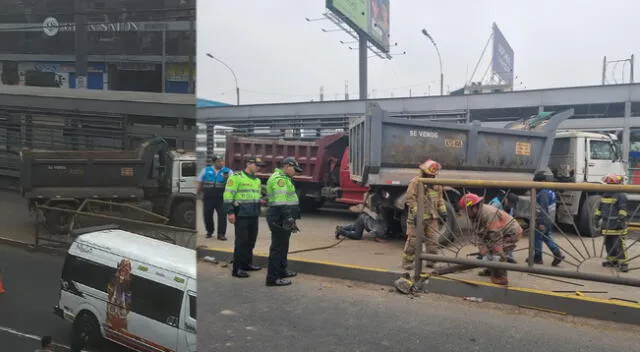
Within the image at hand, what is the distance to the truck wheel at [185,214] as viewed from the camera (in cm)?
88

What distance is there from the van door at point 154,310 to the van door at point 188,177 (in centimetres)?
15

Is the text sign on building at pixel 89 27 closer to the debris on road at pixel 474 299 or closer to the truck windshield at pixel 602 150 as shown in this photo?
the debris on road at pixel 474 299

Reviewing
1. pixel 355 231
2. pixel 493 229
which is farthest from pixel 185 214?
pixel 355 231

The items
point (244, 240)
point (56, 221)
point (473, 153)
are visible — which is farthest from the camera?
point (473, 153)

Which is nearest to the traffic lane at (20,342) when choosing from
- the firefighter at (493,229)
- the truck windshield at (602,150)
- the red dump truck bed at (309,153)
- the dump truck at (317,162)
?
the firefighter at (493,229)

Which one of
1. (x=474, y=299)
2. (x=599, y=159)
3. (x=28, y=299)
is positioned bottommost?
(x=474, y=299)

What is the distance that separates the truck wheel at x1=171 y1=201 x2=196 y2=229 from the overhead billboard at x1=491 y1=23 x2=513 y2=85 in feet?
3.68

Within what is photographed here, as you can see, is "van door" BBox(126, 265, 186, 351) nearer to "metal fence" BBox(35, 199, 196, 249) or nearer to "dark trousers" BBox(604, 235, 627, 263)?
"metal fence" BBox(35, 199, 196, 249)

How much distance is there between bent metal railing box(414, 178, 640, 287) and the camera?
355 centimetres

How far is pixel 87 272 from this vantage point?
31.2 inches

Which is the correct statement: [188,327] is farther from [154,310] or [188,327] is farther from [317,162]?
[317,162]

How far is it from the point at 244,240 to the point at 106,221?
3.73m

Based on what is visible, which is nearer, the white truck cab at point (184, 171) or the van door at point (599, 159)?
the white truck cab at point (184, 171)

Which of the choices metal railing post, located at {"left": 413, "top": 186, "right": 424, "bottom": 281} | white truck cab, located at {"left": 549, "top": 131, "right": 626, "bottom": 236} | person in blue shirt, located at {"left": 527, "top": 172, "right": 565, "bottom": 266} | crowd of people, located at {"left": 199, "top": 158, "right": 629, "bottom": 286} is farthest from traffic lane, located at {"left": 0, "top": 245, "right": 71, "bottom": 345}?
white truck cab, located at {"left": 549, "top": 131, "right": 626, "bottom": 236}
